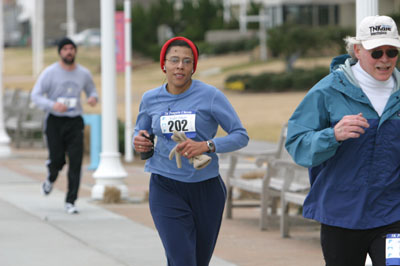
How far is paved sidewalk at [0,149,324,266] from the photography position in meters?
7.76

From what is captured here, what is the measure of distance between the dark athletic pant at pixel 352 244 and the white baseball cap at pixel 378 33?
34.9 inches

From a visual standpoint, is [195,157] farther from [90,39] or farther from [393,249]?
[90,39]

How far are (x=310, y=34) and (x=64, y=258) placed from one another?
119 feet

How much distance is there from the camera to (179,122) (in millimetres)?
5316

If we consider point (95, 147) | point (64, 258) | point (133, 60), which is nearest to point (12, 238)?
point (64, 258)

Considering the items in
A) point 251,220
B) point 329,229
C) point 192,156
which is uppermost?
point 192,156

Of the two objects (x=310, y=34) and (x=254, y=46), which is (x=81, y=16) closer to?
(x=254, y=46)

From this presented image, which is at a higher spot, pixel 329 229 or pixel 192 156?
pixel 192 156

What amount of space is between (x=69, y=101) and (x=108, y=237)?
6.63 feet

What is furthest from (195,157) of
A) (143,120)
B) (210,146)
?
(143,120)

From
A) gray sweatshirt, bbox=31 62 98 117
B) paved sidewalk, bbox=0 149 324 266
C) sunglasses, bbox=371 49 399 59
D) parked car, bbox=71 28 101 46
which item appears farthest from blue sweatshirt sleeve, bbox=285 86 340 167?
parked car, bbox=71 28 101 46

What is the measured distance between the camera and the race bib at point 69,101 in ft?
33.5

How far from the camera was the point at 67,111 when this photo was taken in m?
10.2

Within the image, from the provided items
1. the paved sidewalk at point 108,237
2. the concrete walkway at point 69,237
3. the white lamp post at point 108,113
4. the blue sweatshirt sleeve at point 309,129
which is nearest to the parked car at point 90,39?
the white lamp post at point 108,113
